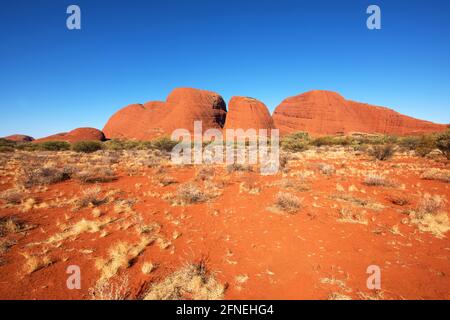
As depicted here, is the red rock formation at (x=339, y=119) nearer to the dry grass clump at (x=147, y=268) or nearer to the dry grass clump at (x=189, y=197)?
the dry grass clump at (x=189, y=197)

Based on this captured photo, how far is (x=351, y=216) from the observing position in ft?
18.2

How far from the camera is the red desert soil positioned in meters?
3.05

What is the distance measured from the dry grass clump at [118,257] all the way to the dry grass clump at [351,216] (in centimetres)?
495

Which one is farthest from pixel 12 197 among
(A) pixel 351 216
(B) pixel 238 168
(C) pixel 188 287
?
(A) pixel 351 216

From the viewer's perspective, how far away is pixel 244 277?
3.29 m

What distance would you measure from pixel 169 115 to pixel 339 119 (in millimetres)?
54966

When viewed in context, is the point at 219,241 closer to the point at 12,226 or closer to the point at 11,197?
the point at 12,226

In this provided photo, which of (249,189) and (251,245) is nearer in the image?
(251,245)

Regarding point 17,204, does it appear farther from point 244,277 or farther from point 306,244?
point 306,244

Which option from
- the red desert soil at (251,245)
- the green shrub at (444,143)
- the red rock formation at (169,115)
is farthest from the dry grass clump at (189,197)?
the red rock formation at (169,115)

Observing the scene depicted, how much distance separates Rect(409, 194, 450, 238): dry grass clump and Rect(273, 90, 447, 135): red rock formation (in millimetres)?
64382
